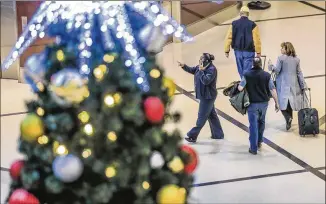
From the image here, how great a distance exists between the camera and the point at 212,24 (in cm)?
1182

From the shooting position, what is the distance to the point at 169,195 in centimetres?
381

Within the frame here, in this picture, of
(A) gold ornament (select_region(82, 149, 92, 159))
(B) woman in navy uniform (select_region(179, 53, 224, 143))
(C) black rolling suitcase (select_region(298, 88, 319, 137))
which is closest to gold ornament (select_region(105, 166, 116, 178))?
(A) gold ornament (select_region(82, 149, 92, 159))

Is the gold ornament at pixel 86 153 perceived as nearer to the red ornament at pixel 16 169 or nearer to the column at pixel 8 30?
the red ornament at pixel 16 169

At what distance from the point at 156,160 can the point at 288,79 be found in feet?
15.1

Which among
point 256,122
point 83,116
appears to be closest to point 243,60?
point 256,122

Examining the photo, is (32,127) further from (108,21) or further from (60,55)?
(108,21)

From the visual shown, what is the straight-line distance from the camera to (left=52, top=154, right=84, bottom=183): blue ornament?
370cm

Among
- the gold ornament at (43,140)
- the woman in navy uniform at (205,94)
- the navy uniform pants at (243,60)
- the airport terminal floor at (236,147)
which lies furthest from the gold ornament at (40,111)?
the navy uniform pants at (243,60)

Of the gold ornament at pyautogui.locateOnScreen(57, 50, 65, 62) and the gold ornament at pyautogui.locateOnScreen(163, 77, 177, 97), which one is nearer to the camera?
the gold ornament at pyautogui.locateOnScreen(57, 50, 65, 62)

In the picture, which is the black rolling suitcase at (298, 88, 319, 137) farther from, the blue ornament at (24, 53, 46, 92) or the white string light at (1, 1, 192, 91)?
the blue ornament at (24, 53, 46, 92)

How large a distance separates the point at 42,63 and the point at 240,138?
4800 millimetres

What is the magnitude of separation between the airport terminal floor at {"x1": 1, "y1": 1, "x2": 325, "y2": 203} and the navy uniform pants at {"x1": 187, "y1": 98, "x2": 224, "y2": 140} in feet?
0.30

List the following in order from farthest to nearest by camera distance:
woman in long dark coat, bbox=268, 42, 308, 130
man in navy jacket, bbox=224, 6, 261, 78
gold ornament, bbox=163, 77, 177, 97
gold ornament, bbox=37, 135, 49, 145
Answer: woman in long dark coat, bbox=268, 42, 308, 130 → man in navy jacket, bbox=224, 6, 261, 78 → gold ornament, bbox=163, 77, 177, 97 → gold ornament, bbox=37, 135, 49, 145

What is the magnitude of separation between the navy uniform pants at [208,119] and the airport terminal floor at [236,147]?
0.09m
